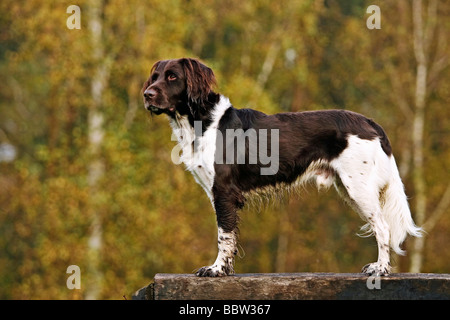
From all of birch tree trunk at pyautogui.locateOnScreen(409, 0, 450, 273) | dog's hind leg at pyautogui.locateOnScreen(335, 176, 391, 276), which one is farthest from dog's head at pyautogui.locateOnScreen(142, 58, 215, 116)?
birch tree trunk at pyautogui.locateOnScreen(409, 0, 450, 273)

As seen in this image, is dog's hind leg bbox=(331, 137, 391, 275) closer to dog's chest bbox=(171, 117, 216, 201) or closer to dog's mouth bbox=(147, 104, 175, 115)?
dog's chest bbox=(171, 117, 216, 201)

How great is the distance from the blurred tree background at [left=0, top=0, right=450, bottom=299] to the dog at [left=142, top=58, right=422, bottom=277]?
962 centimetres

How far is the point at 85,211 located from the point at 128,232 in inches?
44.6

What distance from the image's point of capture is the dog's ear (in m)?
7.32

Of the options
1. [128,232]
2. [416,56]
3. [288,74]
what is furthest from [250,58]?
[128,232]

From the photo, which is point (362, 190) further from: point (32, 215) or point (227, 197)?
point (32, 215)

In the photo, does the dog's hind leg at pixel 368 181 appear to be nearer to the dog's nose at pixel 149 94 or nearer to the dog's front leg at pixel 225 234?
the dog's front leg at pixel 225 234

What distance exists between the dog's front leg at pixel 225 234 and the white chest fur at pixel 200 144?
157mm

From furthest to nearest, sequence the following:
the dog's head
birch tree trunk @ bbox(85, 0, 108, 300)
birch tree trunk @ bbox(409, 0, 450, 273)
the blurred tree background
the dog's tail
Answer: birch tree trunk @ bbox(409, 0, 450, 273), the blurred tree background, birch tree trunk @ bbox(85, 0, 108, 300), the dog's tail, the dog's head

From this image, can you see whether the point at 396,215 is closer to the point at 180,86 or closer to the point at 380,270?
the point at 380,270

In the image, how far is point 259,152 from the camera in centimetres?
743

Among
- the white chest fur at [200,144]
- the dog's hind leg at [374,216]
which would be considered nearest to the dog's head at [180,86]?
the white chest fur at [200,144]

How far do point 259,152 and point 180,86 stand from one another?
3.15ft

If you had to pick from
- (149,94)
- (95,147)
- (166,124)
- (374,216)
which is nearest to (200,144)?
(149,94)
